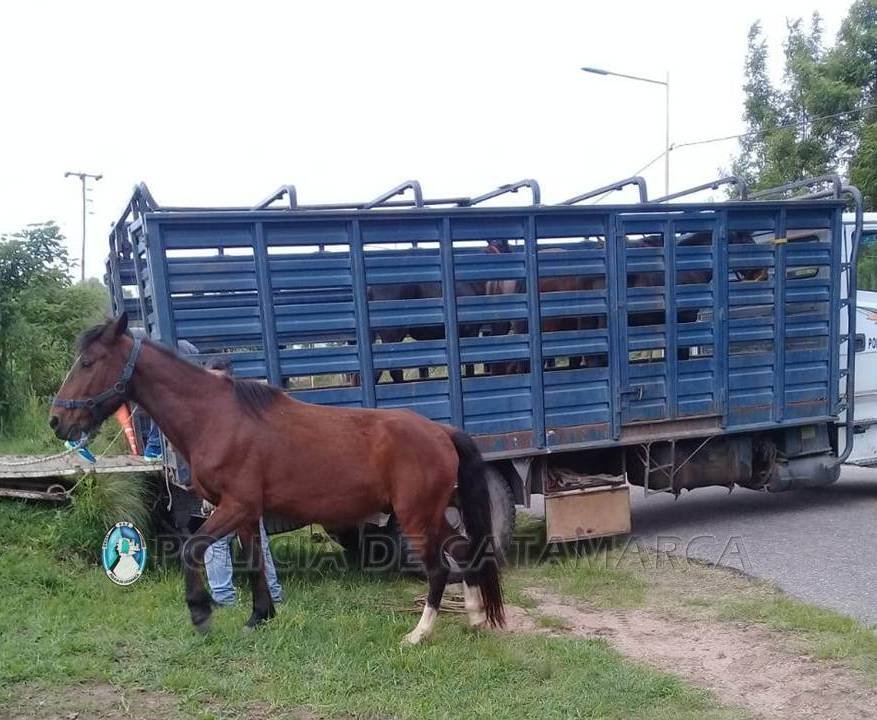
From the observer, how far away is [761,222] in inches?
269

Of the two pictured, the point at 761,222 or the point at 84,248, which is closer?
the point at 761,222

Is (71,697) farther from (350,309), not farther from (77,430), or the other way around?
(350,309)

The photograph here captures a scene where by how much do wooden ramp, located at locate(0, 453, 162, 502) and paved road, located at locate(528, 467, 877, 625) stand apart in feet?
13.9

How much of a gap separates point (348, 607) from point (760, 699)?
2424mm

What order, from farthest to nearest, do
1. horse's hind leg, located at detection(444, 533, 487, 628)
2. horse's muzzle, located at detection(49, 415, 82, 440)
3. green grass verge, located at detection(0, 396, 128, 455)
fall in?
green grass verge, located at detection(0, 396, 128, 455), horse's hind leg, located at detection(444, 533, 487, 628), horse's muzzle, located at detection(49, 415, 82, 440)

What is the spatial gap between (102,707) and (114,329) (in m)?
1.88

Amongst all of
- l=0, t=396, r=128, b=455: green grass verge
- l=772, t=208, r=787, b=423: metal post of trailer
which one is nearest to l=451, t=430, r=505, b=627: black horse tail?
l=0, t=396, r=128, b=455: green grass verge

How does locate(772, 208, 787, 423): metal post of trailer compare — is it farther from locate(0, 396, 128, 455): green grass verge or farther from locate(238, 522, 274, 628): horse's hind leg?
locate(0, 396, 128, 455): green grass verge

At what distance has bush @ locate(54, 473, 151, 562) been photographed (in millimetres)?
5258

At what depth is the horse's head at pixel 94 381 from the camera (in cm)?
423

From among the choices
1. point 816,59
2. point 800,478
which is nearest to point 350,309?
point 800,478

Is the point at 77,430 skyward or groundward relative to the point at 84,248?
groundward

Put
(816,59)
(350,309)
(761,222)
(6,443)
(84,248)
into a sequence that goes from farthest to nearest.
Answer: (84,248) < (816,59) < (6,443) < (761,222) < (350,309)

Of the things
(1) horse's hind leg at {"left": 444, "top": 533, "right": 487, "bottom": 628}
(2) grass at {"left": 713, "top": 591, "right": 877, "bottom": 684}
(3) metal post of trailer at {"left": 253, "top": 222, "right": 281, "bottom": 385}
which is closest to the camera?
(2) grass at {"left": 713, "top": 591, "right": 877, "bottom": 684}
